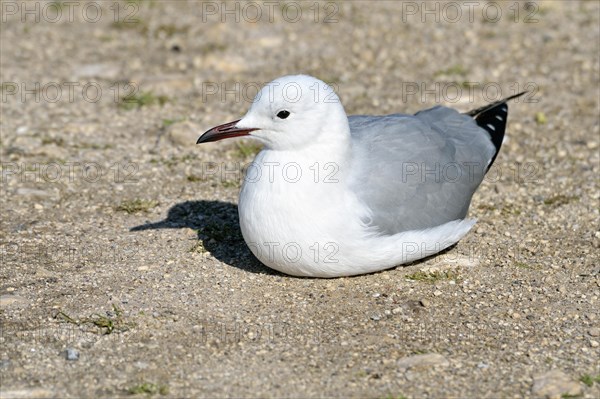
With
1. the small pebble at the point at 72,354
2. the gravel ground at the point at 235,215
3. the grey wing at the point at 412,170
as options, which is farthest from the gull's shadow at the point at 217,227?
the small pebble at the point at 72,354

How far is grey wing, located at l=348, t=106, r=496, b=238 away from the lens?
5656mm

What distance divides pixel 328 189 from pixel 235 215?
1.50 meters

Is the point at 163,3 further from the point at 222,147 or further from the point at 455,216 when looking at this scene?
the point at 455,216

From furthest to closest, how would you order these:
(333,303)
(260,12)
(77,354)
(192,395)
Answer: (260,12) → (333,303) → (77,354) → (192,395)

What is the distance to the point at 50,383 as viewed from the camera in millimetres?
4641

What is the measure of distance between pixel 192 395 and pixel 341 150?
5.93ft

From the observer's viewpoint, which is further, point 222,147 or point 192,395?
point 222,147

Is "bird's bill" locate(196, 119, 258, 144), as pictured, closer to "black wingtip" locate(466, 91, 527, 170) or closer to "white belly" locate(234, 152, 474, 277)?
"white belly" locate(234, 152, 474, 277)

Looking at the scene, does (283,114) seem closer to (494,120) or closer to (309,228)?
(309,228)

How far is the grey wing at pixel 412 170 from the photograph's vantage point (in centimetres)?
566

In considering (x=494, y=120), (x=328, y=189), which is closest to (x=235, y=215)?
(x=328, y=189)

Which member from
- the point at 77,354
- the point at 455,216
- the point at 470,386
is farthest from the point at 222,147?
the point at 470,386

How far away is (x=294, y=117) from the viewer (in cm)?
550

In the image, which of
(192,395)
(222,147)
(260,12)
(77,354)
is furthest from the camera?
(260,12)
